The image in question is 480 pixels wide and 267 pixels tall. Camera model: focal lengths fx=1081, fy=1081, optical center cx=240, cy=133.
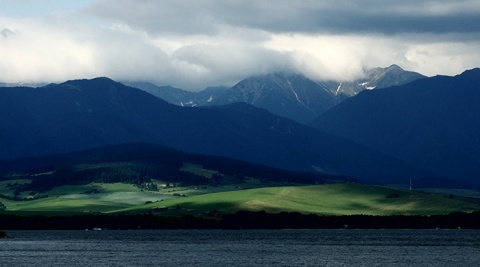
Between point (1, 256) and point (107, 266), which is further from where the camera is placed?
point (1, 256)

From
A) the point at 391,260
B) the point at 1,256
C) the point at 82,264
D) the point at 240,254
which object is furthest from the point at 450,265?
the point at 1,256

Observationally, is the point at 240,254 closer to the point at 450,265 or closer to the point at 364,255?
the point at 364,255

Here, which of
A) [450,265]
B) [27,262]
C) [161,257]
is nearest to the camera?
[450,265]

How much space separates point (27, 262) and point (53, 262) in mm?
4357

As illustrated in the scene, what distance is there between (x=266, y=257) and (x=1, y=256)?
46501mm

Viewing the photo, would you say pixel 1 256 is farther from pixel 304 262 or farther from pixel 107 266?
pixel 304 262

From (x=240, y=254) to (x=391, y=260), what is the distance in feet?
98.2

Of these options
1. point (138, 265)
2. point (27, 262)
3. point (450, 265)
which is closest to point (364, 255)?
point (450, 265)

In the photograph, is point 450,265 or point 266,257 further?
point 266,257

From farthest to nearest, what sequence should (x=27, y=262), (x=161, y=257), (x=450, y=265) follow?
(x=161, y=257)
(x=27, y=262)
(x=450, y=265)

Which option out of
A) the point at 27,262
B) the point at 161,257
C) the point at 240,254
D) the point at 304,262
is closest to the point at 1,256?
the point at 27,262

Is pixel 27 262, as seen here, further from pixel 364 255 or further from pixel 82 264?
pixel 364 255

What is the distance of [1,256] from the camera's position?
618ft

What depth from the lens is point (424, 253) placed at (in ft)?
618
